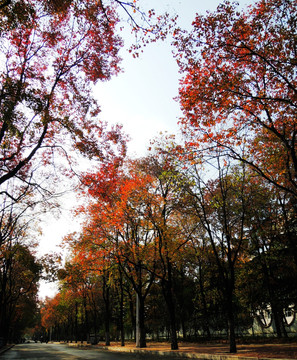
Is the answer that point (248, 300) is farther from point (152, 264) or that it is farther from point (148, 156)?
point (148, 156)

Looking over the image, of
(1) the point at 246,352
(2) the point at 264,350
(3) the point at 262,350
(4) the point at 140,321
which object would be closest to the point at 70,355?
(4) the point at 140,321

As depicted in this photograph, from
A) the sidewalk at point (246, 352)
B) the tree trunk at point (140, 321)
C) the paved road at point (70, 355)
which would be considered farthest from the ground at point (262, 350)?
the tree trunk at point (140, 321)

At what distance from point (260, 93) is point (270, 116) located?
1048 millimetres

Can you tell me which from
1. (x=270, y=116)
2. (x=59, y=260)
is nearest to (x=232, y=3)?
(x=270, y=116)

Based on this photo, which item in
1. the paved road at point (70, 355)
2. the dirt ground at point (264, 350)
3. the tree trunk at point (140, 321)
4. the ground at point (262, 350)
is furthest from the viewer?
the tree trunk at point (140, 321)

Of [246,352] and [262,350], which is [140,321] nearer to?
[246,352]

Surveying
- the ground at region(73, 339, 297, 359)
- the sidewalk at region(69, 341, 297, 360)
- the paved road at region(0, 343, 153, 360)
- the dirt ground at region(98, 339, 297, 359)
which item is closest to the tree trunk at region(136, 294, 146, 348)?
the sidewalk at region(69, 341, 297, 360)

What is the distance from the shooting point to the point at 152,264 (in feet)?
78.4

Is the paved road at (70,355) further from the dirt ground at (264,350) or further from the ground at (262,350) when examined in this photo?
the dirt ground at (264,350)

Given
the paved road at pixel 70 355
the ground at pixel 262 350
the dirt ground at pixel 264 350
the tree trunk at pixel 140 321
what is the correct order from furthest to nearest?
1. the tree trunk at pixel 140 321
2. the paved road at pixel 70 355
3. the ground at pixel 262 350
4. the dirt ground at pixel 264 350

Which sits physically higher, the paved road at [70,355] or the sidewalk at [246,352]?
the sidewalk at [246,352]

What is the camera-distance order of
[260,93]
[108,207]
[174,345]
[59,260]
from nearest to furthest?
1. [260,93]
2. [174,345]
3. [108,207]
4. [59,260]

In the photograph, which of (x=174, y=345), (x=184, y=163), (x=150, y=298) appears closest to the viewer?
(x=184, y=163)

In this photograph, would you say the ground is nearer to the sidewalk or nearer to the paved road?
the sidewalk
